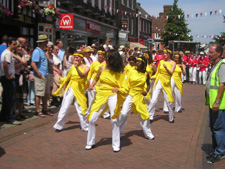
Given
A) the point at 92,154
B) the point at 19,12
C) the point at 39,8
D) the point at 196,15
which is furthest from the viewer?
the point at 196,15

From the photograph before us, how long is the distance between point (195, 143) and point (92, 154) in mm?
2259

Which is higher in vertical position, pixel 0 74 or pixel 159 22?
pixel 159 22

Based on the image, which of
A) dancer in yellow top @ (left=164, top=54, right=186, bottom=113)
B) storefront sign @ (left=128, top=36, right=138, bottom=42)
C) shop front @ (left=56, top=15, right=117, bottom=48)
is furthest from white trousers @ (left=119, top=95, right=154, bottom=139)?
storefront sign @ (left=128, top=36, right=138, bottom=42)

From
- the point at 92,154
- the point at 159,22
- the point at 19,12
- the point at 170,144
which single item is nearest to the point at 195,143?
the point at 170,144

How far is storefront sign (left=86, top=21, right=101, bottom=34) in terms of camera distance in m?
28.4

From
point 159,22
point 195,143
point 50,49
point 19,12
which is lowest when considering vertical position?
point 195,143

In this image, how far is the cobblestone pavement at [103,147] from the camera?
17.9 feet

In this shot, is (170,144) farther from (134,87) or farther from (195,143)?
(134,87)

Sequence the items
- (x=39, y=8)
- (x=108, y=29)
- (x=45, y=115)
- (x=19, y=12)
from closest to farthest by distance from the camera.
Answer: (x=45, y=115)
(x=19, y=12)
(x=39, y=8)
(x=108, y=29)

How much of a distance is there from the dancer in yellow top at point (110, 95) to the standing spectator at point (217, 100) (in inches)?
62.8

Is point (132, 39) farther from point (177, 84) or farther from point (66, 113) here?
point (66, 113)

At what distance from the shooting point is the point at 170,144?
6.77m

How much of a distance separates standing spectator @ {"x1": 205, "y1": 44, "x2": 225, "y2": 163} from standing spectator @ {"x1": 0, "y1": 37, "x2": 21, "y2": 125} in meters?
4.55

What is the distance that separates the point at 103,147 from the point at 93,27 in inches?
955
